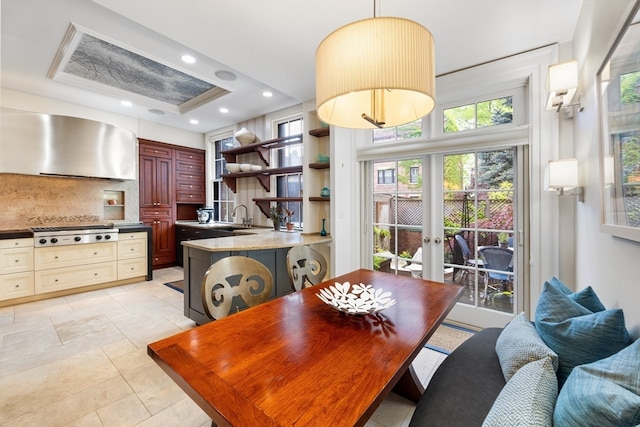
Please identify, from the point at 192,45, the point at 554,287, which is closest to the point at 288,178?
the point at 192,45

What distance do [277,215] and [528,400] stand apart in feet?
12.5

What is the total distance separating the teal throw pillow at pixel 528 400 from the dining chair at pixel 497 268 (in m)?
1.92

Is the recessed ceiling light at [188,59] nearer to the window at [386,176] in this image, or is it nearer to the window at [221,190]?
the window at [386,176]

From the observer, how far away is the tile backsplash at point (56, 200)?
3867mm

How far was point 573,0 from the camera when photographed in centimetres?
180

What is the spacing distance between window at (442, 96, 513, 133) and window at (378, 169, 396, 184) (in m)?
0.72

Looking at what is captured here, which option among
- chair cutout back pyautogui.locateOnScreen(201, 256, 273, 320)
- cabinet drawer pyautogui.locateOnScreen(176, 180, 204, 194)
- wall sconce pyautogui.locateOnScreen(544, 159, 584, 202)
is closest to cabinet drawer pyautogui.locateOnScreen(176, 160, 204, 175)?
cabinet drawer pyautogui.locateOnScreen(176, 180, 204, 194)

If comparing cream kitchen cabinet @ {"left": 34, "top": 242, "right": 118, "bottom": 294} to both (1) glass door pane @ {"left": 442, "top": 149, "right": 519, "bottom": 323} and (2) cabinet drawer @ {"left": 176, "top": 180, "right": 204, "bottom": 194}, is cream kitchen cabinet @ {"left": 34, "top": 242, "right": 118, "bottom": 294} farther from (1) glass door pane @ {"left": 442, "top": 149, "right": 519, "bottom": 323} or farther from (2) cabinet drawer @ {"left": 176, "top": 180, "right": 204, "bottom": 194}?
(1) glass door pane @ {"left": 442, "top": 149, "right": 519, "bottom": 323}

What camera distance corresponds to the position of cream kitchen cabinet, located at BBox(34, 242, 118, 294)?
364 cm

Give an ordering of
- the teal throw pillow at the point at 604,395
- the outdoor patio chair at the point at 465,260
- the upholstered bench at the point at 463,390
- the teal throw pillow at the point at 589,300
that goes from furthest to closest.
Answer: the outdoor patio chair at the point at 465,260 → the teal throw pillow at the point at 589,300 → the upholstered bench at the point at 463,390 → the teal throw pillow at the point at 604,395

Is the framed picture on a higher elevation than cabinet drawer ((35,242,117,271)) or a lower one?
higher

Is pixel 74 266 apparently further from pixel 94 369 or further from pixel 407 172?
pixel 407 172

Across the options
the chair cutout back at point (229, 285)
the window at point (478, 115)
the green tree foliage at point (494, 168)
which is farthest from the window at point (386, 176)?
the chair cutout back at point (229, 285)

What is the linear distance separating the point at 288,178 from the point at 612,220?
12.8ft
